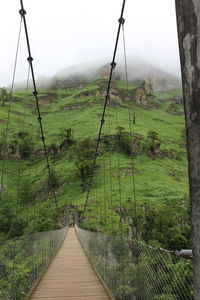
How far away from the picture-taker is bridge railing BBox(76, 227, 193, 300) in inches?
86.8

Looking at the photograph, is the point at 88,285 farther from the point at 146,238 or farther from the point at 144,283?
the point at 146,238

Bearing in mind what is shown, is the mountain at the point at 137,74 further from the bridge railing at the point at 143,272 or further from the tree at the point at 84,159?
the bridge railing at the point at 143,272

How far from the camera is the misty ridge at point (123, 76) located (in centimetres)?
11412

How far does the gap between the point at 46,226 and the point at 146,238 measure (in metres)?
6.70

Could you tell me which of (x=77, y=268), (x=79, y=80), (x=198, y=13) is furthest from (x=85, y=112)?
(x=198, y=13)

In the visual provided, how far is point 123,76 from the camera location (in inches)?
4397

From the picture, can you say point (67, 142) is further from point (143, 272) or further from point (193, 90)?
point (193, 90)

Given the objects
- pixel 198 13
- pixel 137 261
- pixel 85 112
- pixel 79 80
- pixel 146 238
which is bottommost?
pixel 146 238

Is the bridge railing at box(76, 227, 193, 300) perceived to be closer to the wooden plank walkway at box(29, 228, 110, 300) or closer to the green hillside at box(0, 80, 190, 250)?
the wooden plank walkway at box(29, 228, 110, 300)

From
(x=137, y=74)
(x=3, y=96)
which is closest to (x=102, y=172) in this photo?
(x=3, y=96)

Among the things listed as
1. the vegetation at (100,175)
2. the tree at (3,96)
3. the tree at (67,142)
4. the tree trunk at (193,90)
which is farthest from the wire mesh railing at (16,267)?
the tree at (3,96)

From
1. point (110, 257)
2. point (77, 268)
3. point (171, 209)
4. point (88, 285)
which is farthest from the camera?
point (171, 209)

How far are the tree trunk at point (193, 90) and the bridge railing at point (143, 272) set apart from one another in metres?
0.78

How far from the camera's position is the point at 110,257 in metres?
5.02
